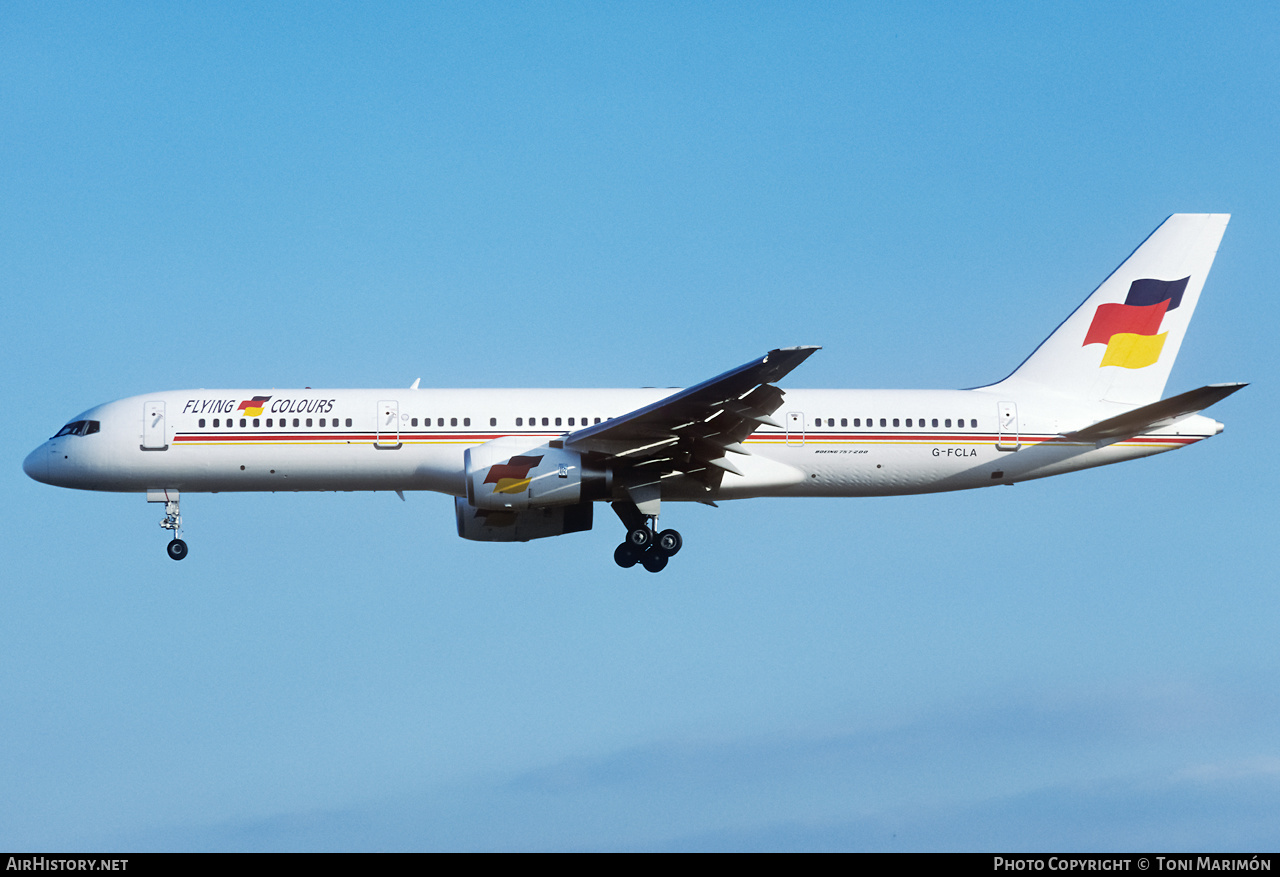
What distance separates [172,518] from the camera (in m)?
31.5

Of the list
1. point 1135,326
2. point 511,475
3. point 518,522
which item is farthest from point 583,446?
point 1135,326

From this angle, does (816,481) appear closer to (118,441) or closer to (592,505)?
(592,505)

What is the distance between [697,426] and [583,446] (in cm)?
262

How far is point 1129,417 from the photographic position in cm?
3173

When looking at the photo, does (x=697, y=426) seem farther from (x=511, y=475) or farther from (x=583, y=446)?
(x=511, y=475)

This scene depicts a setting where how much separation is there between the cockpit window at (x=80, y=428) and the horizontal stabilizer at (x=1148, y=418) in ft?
77.1

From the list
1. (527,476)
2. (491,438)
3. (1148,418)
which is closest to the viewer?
(527,476)

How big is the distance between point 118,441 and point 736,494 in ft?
48.5

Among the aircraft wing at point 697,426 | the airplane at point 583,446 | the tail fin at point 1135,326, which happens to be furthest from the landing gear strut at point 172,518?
the tail fin at point 1135,326

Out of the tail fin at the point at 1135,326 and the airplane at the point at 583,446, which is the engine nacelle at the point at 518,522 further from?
the tail fin at the point at 1135,326

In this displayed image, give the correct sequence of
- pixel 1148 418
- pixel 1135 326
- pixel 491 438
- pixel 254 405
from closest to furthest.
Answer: pixel 491 438
pixel 254 405
pixel 1148 418
pixel 1135 326

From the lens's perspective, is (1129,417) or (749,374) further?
(1129,417)

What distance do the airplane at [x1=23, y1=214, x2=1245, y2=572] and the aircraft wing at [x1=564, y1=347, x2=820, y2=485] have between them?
0.19ft
